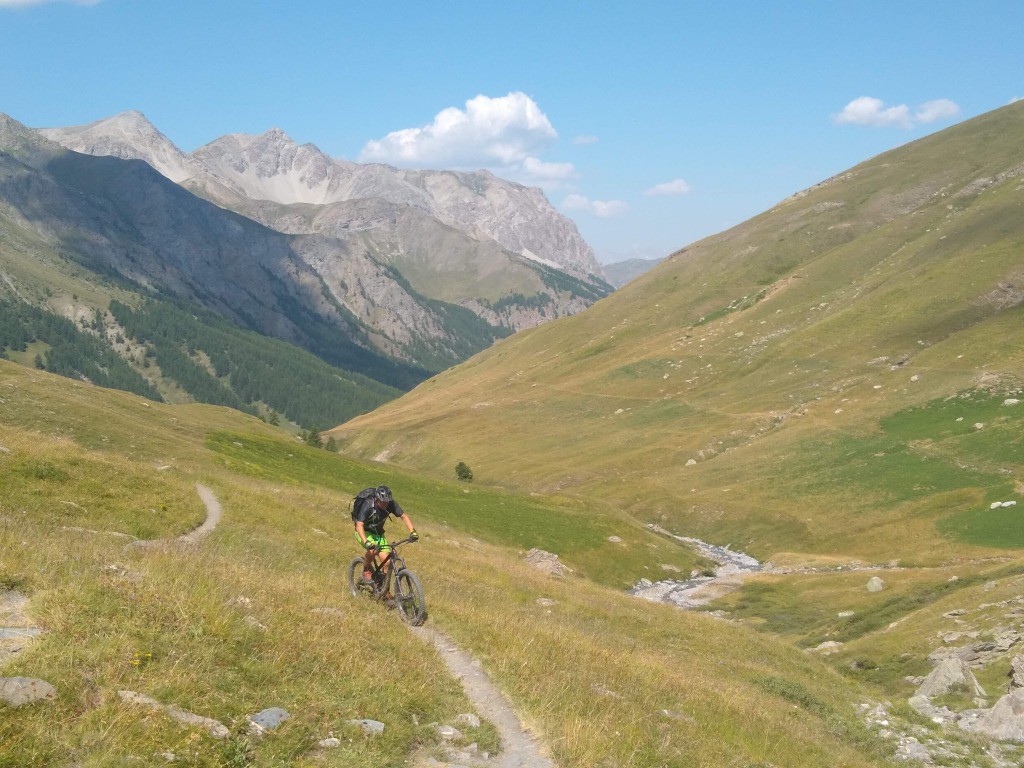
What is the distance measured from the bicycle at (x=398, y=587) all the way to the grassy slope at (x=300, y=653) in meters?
0.84

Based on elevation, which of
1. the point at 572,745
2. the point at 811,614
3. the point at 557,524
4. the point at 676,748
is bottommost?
the point at 811,614

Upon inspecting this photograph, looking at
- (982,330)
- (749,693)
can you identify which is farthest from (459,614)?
(982,330)

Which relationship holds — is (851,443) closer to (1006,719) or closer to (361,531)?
(1006,719)

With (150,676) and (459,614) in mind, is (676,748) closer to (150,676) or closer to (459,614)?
(459,614)

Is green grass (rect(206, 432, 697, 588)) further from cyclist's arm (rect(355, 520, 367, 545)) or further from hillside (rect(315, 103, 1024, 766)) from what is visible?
cyclist's arm (rect(355, 520, 367, 545))

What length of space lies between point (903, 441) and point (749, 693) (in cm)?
8331

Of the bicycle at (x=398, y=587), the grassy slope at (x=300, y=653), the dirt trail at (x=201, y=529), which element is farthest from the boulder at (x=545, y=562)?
the bicycle at (x=398, y=587)

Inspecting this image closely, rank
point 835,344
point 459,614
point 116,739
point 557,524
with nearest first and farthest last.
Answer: point 116,739
point 459,614
point 557,524
point 835,344

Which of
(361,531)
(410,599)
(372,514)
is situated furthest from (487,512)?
(410,599)

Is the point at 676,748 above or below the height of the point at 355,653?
below

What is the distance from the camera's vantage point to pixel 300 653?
1214 cm

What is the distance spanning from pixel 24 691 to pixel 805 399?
127m

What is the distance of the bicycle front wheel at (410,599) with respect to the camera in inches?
712

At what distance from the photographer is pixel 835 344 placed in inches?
→ 5340
